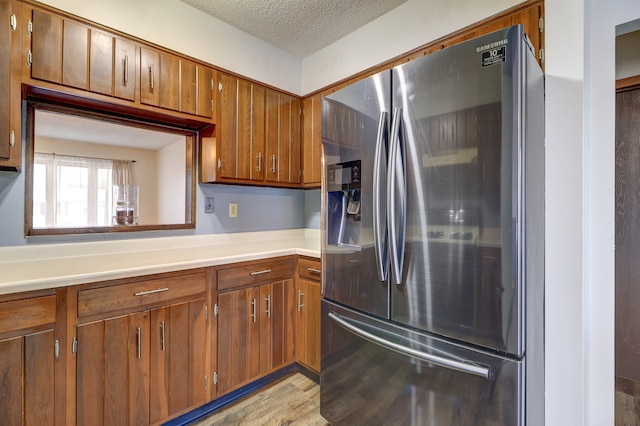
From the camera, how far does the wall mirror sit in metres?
1.66

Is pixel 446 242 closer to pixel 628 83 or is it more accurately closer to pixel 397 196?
pixel 397 196

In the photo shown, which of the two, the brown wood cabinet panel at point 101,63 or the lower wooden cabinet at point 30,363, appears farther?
the brown wood cabinet panel at point 101,63

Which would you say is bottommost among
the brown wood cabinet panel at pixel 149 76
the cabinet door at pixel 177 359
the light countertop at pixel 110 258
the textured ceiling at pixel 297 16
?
the cabinet door at pixel 177 359

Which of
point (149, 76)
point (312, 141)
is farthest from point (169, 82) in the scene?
point (312, 141)

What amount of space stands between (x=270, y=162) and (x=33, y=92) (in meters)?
1.39

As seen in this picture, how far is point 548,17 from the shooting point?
53.1 inches

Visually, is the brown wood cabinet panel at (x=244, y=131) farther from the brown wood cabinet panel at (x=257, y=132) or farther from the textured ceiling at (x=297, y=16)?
the textured ceiling at (x=297, y=16)

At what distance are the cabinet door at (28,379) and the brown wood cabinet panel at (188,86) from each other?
139 centimetres

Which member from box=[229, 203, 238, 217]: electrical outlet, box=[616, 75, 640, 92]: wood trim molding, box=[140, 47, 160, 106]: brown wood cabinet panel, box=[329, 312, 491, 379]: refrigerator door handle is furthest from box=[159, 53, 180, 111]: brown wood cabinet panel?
box=[616, 75, 640, 92]: wood trim molding

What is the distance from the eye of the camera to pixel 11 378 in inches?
46.4

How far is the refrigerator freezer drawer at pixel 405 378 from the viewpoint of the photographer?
3.40 ft

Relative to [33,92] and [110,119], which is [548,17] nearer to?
[110,119]

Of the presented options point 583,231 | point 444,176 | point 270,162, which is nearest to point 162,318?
point 270,162

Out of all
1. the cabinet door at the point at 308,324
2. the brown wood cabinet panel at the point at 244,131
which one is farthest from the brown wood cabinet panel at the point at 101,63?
the cabinet door at the point at 308,324
